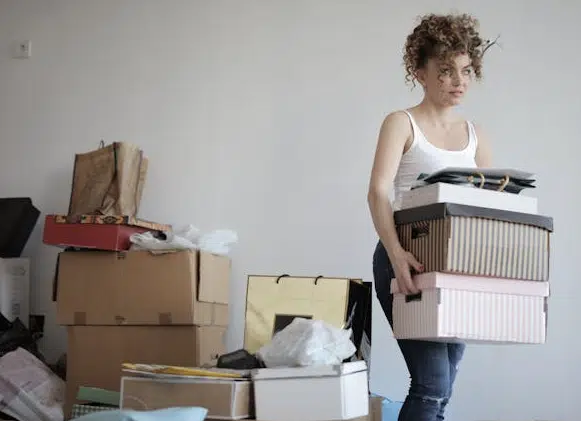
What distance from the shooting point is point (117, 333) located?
265 centimetres

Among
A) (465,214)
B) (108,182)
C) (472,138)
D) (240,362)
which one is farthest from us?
(108,182)

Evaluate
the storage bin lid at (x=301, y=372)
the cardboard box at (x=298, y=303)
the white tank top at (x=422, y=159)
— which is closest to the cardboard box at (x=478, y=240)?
the white tank top at (x=422, y=159)

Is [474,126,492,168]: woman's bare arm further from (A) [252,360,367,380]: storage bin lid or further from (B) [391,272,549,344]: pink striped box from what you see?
(A) [252,360,367,380]: storage bin lid

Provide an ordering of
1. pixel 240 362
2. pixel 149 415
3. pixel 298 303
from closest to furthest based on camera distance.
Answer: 1. pixel 149 415
2. pixel 240 362
3. pixel 298 303

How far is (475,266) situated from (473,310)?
3.6 inches

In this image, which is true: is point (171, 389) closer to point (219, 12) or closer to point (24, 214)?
point (24, 214)

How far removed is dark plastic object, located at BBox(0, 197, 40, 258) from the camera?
3.09 m

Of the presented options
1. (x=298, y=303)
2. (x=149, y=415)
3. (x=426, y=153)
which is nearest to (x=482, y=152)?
(x=426, y=153)

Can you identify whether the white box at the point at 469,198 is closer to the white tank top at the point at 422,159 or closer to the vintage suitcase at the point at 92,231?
the white tank top at the point at 422,159

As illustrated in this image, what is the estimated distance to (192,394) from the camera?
1897 millimetres

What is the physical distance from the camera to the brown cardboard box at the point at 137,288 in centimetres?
260

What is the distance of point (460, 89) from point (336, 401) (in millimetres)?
798

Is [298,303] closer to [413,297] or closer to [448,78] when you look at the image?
[413,297]

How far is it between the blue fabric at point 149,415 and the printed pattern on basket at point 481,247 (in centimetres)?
57
